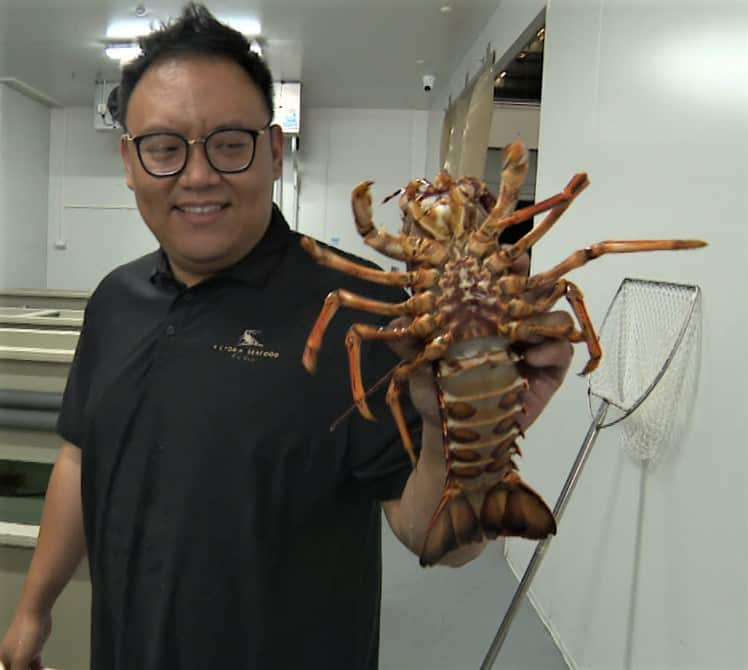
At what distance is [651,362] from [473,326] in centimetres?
115

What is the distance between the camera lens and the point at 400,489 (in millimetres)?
964

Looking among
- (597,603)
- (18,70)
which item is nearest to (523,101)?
(597,603)

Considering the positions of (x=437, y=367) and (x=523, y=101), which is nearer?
(x=437, y=367)

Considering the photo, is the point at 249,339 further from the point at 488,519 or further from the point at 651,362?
the point at 651,362

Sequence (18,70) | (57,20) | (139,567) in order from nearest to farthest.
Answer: (139,567)
(57,20)
(18,70)

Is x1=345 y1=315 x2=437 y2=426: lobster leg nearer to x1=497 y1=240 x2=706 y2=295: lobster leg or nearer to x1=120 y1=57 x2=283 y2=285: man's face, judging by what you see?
x1=497 y1=240 x2=706 y2=295: lobster leg

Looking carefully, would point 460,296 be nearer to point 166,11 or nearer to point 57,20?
point 166,11

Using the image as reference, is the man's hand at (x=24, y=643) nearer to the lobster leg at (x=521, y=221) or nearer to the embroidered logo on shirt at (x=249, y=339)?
the embroidered logo on shirt at (x=249, y=339)

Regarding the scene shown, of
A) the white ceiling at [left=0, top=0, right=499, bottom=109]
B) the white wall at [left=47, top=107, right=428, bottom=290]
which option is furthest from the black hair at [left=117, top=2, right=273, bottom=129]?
the white wall at [left=47, top=107, right=428, bottom=290]

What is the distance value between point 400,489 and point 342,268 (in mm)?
376

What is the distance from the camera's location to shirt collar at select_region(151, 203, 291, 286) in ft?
3.59

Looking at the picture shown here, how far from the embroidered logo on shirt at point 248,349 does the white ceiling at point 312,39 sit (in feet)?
11.5

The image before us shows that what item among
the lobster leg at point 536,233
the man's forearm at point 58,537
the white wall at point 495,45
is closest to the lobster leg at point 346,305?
the lobster leg at point 536,233

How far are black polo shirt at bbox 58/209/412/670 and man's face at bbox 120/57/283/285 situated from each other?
0.31ft
